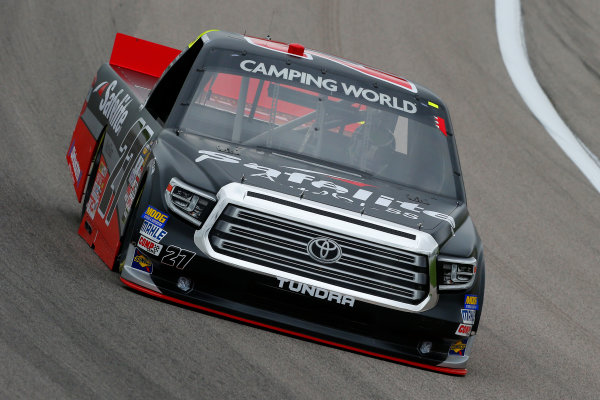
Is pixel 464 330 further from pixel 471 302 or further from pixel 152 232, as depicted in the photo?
pixel 152 232

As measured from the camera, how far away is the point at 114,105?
7949mm

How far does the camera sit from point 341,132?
696 centimetres

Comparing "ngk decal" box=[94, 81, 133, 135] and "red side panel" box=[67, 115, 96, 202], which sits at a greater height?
"ngk decal" box=[94, 81, 133, 135]

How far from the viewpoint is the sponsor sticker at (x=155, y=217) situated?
5.93m

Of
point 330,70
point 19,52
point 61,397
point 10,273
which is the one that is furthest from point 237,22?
point 61,397

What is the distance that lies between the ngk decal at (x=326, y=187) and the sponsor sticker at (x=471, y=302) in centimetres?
41

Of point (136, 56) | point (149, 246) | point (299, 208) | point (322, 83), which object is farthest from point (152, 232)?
point (136, 56)

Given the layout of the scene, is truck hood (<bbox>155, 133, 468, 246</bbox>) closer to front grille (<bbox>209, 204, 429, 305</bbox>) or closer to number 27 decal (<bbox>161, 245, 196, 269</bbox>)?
front grille (<bbox>209, 204, 429, 305</bbox>)

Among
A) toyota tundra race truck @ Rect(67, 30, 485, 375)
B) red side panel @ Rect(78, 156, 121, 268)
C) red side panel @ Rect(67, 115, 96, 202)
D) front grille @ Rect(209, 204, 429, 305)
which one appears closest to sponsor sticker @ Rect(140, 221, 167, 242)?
toyota tundra race truck @ Rect(67, 30, 485, 375)

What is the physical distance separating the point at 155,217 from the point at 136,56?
10.6 ft

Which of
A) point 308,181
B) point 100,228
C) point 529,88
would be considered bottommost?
point 529,88

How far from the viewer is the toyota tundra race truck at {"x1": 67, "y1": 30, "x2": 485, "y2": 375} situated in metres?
5.82

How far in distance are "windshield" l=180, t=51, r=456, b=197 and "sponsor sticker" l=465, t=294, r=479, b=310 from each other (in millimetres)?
913

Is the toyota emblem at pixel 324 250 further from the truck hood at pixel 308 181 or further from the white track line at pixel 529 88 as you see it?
the white track line at pixel 529 88
